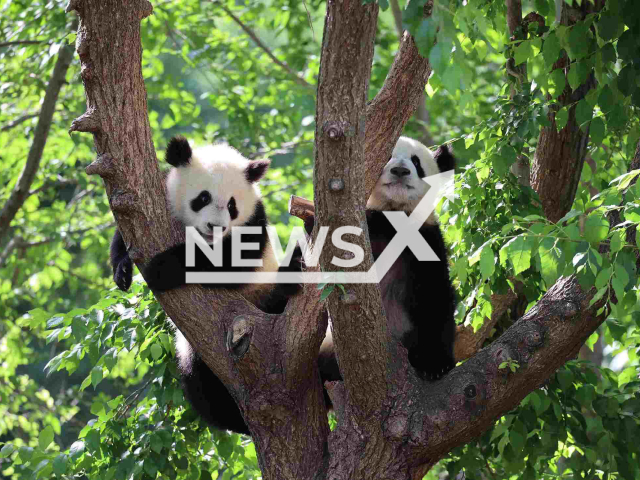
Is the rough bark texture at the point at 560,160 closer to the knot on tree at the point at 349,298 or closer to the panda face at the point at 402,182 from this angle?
the panda face at the point at 402,182

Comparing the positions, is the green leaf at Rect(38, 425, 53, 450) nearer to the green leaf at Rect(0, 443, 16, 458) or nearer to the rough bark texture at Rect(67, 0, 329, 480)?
the green leaf at Rect(0, 443, 16, 458)

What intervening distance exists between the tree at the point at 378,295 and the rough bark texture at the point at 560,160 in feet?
0.72

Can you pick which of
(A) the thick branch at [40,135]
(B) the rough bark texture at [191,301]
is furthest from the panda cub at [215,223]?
(A) the thick branch at [40,135]

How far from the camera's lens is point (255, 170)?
3.82 metres

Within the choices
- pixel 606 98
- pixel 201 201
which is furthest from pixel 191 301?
pixel 606 98

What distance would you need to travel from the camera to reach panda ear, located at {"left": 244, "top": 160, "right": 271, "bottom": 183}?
381cm

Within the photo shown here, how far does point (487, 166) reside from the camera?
3.25 m

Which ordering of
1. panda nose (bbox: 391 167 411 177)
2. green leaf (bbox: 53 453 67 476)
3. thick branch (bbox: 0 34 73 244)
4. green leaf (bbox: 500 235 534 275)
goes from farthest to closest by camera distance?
thick branch (bbox: 0 34 73 244) < panda nose (bbox: 391 167 411 177) < green leaf (bbox: 53 453 67 476) < green leaf (bbox: 500 235 534 275)

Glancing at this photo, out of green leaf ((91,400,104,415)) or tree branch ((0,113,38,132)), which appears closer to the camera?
green leaf ((91,400,104,415))

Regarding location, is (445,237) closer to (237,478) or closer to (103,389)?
(237,478)

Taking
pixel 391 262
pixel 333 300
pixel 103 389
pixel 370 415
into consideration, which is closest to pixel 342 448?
pixel 370 415

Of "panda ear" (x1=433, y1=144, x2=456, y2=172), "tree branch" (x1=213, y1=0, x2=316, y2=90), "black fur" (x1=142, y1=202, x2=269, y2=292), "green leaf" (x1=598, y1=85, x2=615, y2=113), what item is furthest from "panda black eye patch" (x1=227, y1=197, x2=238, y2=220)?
"tree branch" (x1=213, y1=0, x2=316, y2=90)

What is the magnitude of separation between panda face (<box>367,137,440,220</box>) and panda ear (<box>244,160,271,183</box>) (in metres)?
0.56

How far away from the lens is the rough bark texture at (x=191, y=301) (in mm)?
2734
